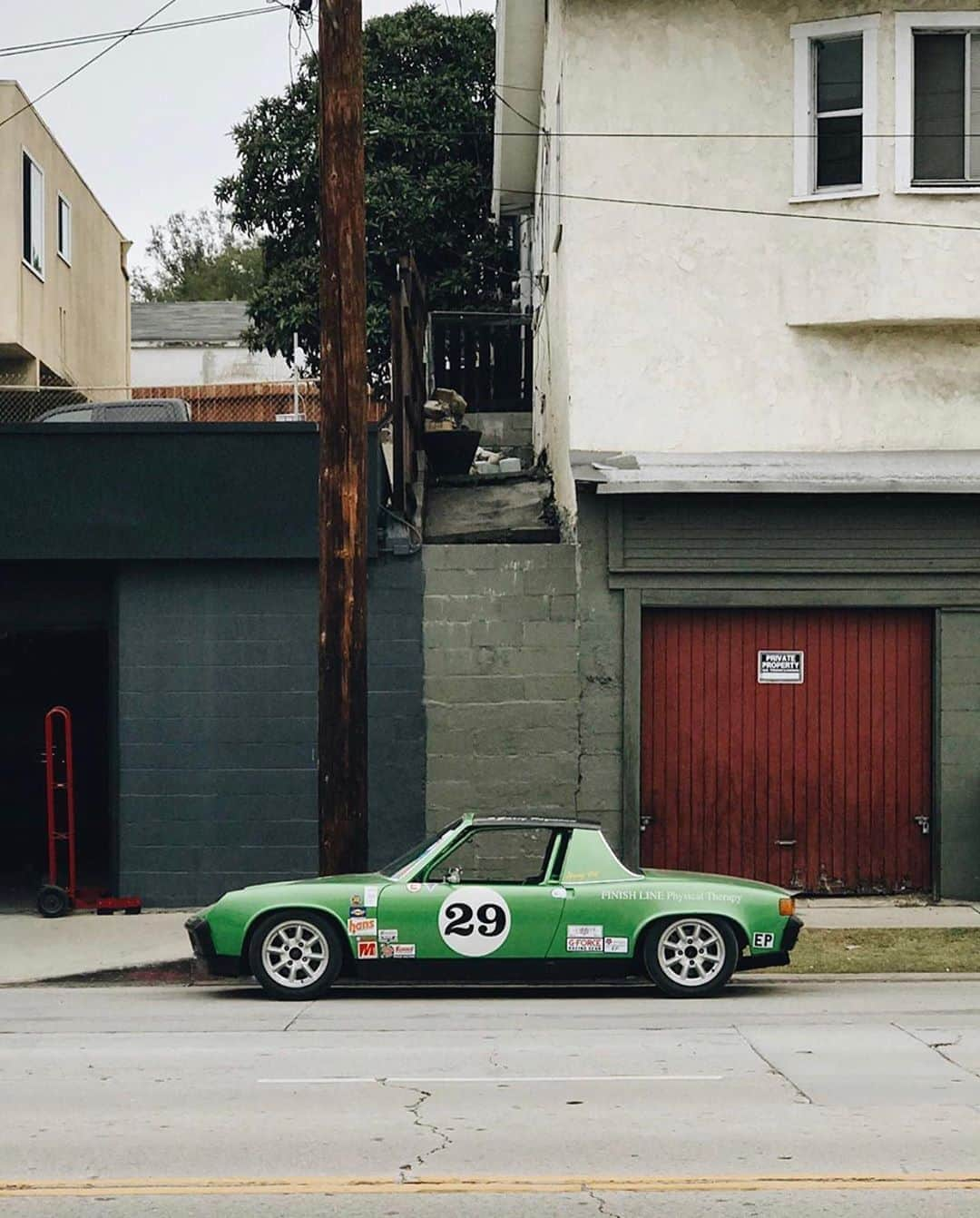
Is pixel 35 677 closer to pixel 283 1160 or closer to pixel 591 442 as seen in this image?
pixel 591 442

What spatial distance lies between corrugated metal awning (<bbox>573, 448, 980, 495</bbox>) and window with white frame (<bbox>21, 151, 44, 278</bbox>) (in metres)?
13.0

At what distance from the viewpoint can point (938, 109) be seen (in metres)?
17.2

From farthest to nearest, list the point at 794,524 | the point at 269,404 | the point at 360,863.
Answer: the point at 269,404, the point at 794,524, the point at 360,863

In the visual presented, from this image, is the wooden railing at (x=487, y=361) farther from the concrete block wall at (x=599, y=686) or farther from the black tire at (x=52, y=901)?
the black tire at (x=52, y=901)

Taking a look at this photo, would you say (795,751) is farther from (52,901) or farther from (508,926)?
(52,901)

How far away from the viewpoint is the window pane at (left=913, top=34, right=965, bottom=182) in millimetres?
17219

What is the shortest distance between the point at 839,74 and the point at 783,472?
3.89 meters

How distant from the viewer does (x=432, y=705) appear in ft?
57.0

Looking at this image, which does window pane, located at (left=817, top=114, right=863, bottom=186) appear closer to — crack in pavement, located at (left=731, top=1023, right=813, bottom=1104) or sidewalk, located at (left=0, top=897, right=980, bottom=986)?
sidewalk, located at (left=0, top=897, right=980, bottom=986)

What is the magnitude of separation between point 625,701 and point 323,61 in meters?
6.45

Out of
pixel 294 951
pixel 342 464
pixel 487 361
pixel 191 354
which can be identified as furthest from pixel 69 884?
pixel 191 354

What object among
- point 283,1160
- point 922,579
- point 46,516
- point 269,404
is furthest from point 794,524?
point 283,1160

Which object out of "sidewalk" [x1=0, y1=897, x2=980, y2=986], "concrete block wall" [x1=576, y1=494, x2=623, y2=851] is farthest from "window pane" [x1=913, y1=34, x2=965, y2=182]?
"sidewalk" [x1=0, y1=897, x2=980, y2=986]

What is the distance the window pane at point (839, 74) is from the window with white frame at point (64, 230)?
608 inches
